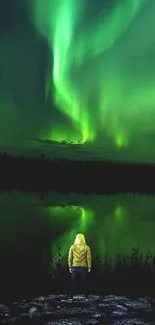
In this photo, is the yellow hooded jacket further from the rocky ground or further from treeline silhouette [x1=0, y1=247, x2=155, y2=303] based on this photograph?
treeline silhouette [x1=0, y1=247, x2=155, y2=303]

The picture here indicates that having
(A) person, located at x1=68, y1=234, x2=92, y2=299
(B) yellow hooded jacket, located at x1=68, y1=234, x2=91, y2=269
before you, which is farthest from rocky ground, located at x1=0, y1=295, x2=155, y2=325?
(B) yellow hooded jacket, located at x1=68, y1=234, x2=91, y2=269

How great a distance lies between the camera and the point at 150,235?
3834 cm

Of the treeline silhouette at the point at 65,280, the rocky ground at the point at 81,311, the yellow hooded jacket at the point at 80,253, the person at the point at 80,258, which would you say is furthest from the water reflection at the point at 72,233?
the rocky ground at the point at 81,311

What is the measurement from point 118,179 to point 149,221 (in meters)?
53.1

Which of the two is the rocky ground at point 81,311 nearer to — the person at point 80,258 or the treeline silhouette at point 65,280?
the person at point 80,258

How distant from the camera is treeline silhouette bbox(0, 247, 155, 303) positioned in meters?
17.2

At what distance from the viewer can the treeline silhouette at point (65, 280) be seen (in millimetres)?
17219

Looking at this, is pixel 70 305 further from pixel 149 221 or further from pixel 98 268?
pixel 149 221

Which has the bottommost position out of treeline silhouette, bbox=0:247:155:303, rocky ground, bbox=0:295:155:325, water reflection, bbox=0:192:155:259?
rocky ground, bbox=0:295:155:325

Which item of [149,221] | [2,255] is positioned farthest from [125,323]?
[149,221]

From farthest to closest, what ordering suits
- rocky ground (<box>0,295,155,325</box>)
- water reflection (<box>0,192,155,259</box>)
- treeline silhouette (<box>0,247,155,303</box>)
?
water reflection (<box>0,192,155,259</box>), treeline silhouette (<box>0,247,155,303</box>), rocky ground (<box>0,295,155,325</box>)

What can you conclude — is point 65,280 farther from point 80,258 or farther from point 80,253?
point 80,253

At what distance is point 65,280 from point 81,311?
17.6 ft

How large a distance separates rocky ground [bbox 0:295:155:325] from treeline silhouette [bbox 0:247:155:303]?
212 centimetres
